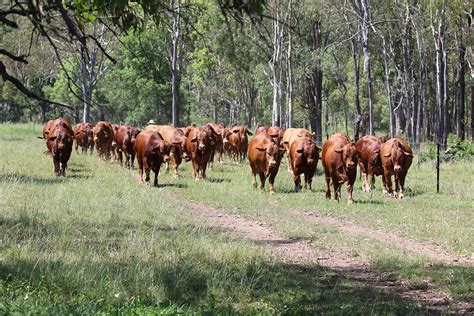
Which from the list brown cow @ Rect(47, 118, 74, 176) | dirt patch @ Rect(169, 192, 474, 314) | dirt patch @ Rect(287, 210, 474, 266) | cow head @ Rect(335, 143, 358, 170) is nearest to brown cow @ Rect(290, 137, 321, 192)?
cow head @ Rect(335, 143, 358, 170)

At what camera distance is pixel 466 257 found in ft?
38.5

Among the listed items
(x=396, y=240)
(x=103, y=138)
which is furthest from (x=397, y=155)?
(x=103, y=138)

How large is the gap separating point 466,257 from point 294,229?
343 centimetres

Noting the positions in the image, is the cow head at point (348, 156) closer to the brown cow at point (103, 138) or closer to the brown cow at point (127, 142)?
the brown cow at point (127, 142)

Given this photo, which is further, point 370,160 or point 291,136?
point 291,136

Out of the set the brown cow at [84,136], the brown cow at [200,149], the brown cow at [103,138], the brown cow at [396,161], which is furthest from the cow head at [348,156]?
the brown cow at [84,136]

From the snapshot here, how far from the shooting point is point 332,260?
37.7 feet

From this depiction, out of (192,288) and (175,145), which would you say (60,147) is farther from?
(192,288)

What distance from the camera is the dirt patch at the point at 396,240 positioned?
1157cm

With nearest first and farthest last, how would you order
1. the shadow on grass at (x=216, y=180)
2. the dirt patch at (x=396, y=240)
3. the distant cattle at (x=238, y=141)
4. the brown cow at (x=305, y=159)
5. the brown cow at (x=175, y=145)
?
the dirt patch at (x=396, y=240)
the brown cow at (x=305, y=159)
the shadow on grass at (x=216, y=180)
the brown cow at (x=175, y=145)
the distant cattle at (x=238, y=141)

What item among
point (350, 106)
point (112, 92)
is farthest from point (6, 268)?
point (350, 106)

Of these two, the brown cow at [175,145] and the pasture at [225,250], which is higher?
the brown cow at [175,145]

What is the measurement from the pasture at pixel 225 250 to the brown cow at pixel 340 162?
0.62 m

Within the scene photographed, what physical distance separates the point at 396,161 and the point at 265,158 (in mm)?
3664
